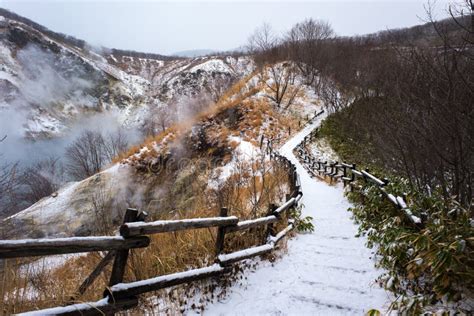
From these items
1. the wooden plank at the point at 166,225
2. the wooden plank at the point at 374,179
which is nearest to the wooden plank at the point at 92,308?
the wooden plank at the point at 166,225

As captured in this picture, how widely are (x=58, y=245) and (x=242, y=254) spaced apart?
2.82 metres

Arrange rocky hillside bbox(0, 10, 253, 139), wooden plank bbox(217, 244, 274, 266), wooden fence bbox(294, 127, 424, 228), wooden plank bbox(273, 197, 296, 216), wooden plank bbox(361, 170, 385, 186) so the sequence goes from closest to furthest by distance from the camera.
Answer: wooden plank bbox(217, 244, 274, 266), wooden fence bbox(294, 127, 424, 228), wooden plank bbox(273, 197, 296, 216), wooden plank bbox(361, 170, 385, 186), rocky hillside bbox(0, 10, 253, 139)

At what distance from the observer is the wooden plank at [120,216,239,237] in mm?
3060

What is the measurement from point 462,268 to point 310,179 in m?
13.1

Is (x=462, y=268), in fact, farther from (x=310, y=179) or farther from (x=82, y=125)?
(x=82, y=125)

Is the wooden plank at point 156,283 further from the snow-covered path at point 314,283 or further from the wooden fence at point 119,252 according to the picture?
the snow-covered path at point 314,283

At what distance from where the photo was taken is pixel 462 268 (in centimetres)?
275

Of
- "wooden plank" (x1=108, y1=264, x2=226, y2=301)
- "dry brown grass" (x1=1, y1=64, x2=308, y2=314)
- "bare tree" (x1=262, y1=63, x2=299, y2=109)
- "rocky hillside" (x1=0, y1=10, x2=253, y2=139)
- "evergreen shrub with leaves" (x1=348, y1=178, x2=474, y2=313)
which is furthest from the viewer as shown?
"rocky hillside" (x1=0, y1=10, x2=253, y2=139)

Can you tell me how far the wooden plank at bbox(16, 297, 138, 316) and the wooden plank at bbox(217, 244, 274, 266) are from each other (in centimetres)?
147

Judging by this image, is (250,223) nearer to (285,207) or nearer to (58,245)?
(285,207)

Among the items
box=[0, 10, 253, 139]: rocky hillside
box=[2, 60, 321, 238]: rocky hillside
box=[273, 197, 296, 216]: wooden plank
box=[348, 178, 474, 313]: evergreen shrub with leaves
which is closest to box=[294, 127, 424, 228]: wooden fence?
box=[348, 178, 474, 313]: evergreen shrub with leaves

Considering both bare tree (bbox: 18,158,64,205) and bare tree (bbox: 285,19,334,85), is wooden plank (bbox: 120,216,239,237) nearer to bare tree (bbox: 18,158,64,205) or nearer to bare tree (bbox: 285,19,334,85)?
bare tree (bbox: 18,158,64,205)

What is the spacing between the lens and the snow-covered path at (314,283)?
3695 millimetres

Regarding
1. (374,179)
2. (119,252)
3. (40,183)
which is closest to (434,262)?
(119,252)
